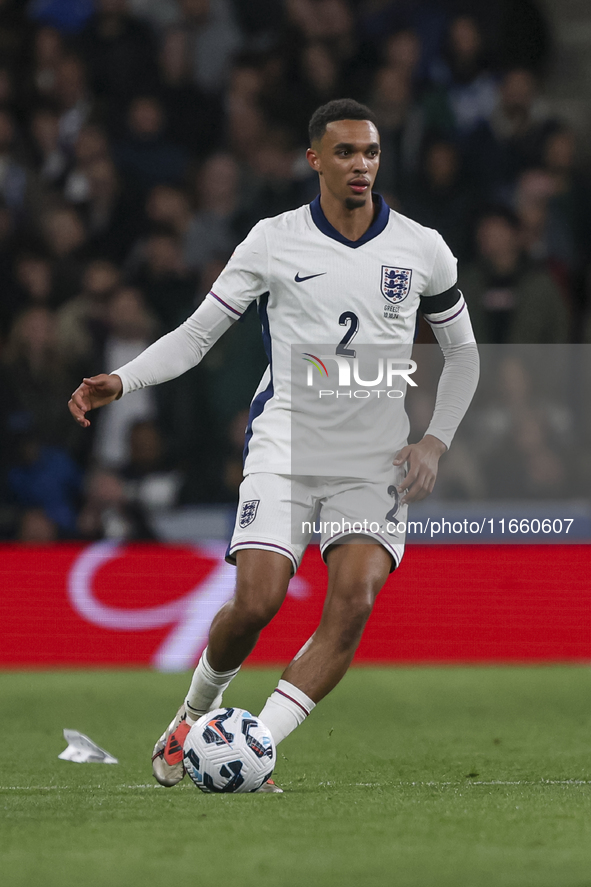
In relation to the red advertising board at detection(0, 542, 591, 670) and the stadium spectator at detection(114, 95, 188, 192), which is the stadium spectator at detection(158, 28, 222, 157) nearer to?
the stadium spectator at detection(114, 95, 188, 192)

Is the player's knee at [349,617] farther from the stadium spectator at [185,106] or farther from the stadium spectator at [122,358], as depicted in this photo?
the stadium spectator at [185,106]

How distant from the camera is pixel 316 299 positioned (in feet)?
13.5

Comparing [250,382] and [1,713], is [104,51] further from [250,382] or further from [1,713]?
[1,713]

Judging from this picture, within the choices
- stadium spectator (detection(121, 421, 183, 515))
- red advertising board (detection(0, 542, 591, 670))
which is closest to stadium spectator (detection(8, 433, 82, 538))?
stadium spectator (detection(121, 421, 183, 515))

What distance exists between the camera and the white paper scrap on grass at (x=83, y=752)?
4703 millimetres

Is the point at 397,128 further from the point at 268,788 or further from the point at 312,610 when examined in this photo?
the point at 268,788

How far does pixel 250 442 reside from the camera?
166 inches

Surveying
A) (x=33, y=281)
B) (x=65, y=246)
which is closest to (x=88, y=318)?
(x=33, y=281)

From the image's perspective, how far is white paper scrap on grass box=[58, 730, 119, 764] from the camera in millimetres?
4703

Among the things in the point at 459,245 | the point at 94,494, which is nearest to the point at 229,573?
the point at 94,494

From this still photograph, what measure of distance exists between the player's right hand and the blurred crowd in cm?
375

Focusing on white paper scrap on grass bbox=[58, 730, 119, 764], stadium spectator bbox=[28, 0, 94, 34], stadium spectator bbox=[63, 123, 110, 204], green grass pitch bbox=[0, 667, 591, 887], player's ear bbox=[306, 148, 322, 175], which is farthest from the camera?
stadium spectator bbox=[28, 0, 94, 34]

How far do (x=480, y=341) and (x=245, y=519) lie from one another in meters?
4.03

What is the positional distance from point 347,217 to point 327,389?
1.84 ft
